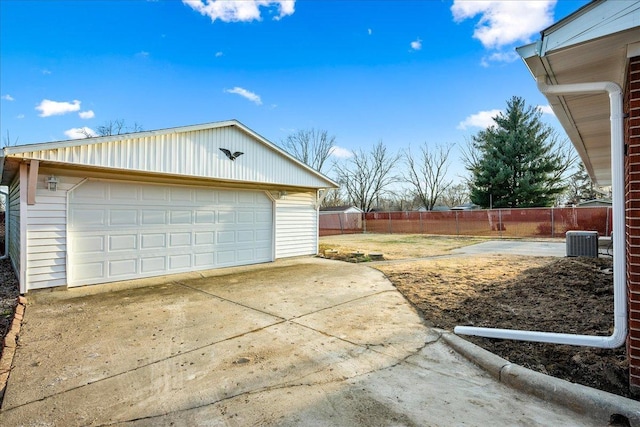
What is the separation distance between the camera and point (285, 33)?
13.8 m

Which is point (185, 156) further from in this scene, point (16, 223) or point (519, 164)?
point (519, 164)

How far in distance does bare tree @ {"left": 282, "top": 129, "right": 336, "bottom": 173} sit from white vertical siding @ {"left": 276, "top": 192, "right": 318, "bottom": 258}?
96.8ft

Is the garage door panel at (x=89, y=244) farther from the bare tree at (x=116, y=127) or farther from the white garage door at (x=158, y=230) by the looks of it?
the bare tree at (x=116, y=127)

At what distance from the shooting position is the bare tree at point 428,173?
122 ft

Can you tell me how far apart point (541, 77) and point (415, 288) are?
163 inches

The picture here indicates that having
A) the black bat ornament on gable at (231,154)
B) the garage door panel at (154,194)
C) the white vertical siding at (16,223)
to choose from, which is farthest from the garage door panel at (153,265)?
the black bat ornament on gable at (231,154)

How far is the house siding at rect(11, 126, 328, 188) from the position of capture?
231 inches

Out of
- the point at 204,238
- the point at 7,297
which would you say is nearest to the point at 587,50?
the point at 204,238

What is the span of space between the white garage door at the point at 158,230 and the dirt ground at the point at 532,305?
3.94m

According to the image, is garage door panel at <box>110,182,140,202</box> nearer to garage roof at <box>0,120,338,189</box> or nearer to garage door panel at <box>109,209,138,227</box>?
garage door panel at <box>109,209,138,227</box>

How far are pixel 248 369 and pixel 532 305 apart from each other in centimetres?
408

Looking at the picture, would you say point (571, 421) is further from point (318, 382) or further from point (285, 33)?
point (285, 33)

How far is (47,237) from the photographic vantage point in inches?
231

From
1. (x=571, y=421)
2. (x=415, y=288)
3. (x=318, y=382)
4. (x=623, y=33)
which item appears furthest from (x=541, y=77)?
(x=415, y=288)
